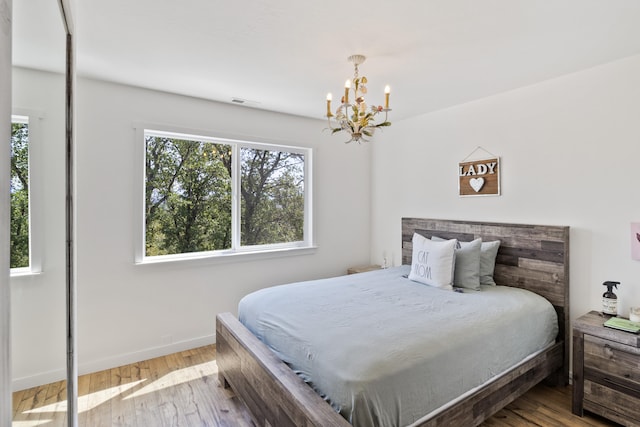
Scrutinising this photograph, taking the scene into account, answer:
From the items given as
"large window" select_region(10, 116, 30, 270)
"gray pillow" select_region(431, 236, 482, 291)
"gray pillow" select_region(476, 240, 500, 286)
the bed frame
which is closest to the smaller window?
"large window" select_region(10, 116, 30, 270)

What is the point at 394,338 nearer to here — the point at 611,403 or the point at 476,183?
the point at 611,403

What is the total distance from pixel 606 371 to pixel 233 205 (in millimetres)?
3310

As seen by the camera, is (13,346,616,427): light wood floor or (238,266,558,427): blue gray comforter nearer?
(238,266,558,427): blue gray comforter

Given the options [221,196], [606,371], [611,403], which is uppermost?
[221,196]

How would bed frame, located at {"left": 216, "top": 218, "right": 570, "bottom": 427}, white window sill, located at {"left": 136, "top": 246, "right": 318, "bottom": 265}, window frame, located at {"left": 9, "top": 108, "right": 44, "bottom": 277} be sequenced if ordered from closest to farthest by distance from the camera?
window frame, located at {"left": 9, "top": 108, "right": 44, "bottom": 277}, bed frame, located at {"left": 216, "top": 218, "right": 570, "bottom": 427}, white window sill, located at {"left": 136, "top": 246, "right": 318, "bottom": 265}

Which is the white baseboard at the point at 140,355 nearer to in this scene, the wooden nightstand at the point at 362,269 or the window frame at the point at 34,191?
the wooden nightstand at the point at 362,269

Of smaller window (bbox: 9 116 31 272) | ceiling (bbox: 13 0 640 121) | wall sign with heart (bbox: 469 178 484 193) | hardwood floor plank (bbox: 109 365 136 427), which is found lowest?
hardwood floor plank (bbox: 109 365 136 427)

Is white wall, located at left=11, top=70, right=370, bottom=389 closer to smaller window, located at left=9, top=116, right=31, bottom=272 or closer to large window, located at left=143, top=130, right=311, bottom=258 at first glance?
large window, located at left=143, top=130, right=311, bottom=258

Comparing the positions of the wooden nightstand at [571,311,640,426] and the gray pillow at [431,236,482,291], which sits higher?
the gray pillow at [431,236,482,291]

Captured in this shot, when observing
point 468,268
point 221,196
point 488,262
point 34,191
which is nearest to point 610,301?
point 488,262

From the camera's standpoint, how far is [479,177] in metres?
3.27

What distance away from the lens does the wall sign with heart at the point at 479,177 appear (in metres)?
3.15

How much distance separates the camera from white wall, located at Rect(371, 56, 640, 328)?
2.39 m

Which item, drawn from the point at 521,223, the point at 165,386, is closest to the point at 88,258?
the point at 165,386
